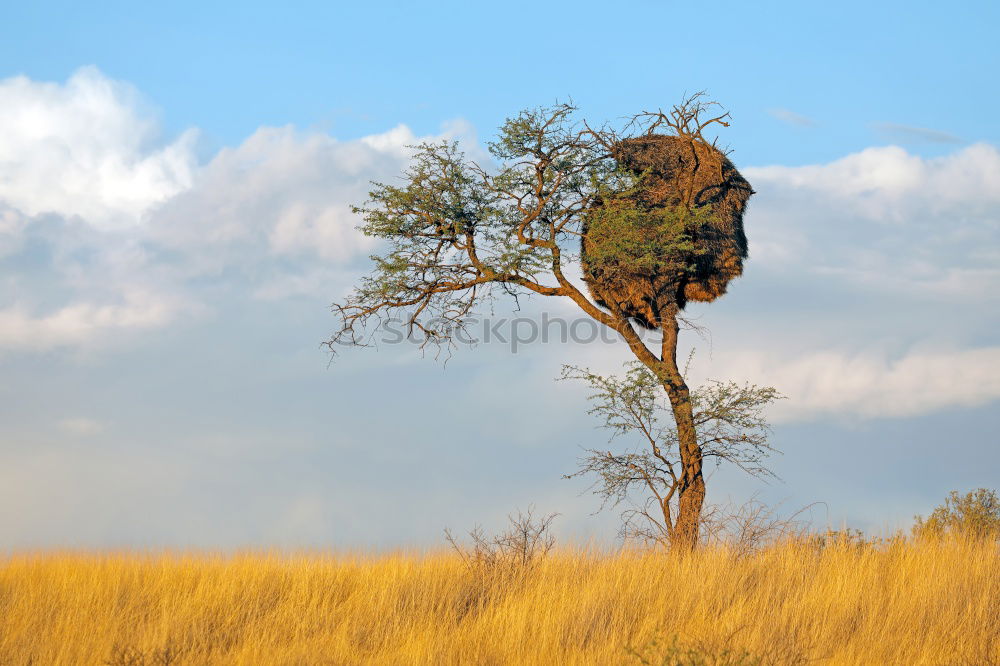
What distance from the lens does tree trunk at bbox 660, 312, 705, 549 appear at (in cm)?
1548

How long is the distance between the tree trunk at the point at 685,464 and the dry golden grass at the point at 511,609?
5.67ft

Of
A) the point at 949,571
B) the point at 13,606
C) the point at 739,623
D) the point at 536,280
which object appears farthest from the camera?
the point at 536,280

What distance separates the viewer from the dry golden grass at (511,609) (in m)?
9.66

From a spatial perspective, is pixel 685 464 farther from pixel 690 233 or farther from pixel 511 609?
pixel 511 609

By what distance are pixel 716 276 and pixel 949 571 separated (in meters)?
6.68

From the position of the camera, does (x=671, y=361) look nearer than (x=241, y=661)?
No

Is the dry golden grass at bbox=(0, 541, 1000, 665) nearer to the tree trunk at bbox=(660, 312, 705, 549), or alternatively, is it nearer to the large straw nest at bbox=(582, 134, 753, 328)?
the tree trunk at bbox=(660, 312, 705, 549)

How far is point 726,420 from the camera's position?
52.1ft

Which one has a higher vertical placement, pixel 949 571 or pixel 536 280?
pixel 536 280

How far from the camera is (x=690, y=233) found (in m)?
16.9

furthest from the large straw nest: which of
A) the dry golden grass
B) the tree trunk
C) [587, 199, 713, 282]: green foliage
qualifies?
the dry golden grass

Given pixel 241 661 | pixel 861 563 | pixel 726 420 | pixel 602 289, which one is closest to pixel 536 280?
pixel 602 289

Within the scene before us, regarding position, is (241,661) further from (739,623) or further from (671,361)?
(671,361)

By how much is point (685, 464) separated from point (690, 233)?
4187 mm
